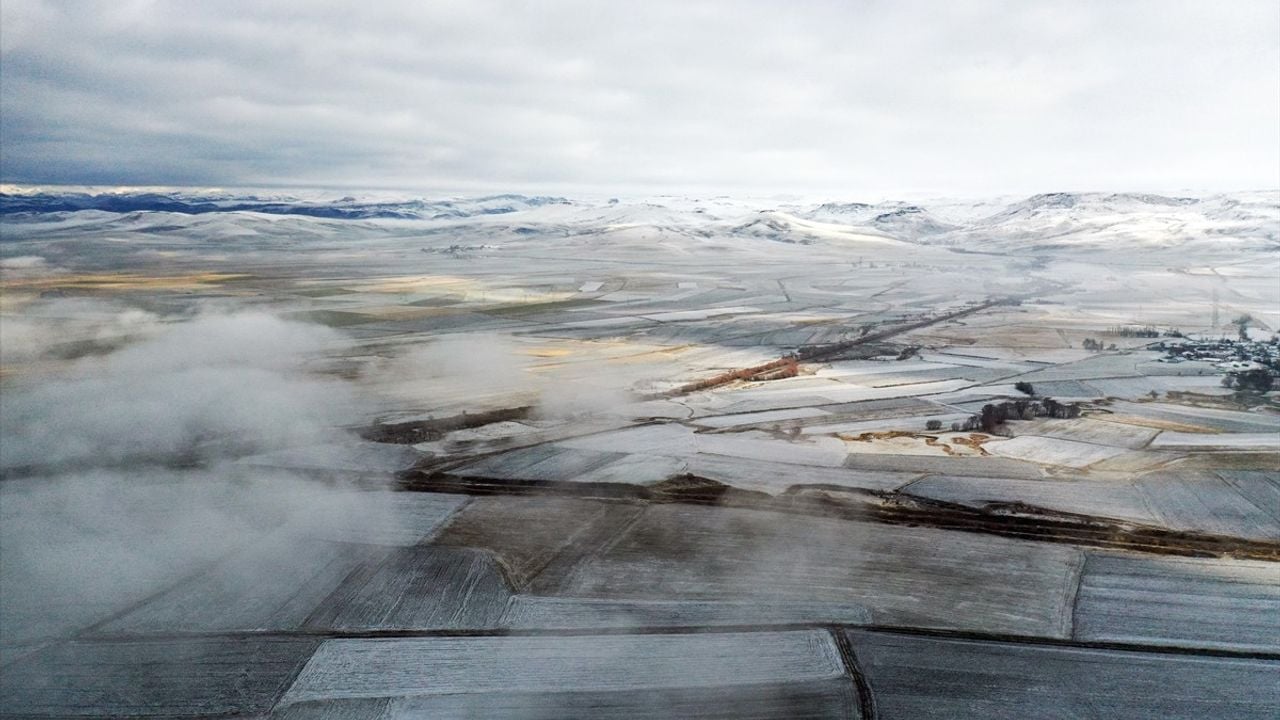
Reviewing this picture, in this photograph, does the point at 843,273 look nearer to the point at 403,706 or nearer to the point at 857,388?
the point at 857,388

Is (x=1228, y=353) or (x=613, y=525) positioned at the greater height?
(x=1228, y=353)

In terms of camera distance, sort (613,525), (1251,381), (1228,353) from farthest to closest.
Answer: (1228,353) → (1251,381) → (613,525)

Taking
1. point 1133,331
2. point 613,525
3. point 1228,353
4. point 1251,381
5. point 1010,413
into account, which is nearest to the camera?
point 613,525

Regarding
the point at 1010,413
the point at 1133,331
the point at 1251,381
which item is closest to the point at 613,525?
the point at 1010,413

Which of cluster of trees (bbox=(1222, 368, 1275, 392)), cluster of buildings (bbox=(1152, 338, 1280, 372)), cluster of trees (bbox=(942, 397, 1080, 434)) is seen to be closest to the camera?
cluster of trees (bbox=(942, 397, 1080, 434))

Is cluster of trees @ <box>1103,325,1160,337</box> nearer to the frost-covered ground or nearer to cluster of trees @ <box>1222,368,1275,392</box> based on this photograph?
the frost-covered ground

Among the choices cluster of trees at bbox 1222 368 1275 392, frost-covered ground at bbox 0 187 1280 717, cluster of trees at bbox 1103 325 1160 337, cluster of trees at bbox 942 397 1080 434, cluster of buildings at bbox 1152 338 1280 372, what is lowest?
frost-covered ground at bbox 0 187 1280 717

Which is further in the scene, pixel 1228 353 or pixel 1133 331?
pixel 1133 331

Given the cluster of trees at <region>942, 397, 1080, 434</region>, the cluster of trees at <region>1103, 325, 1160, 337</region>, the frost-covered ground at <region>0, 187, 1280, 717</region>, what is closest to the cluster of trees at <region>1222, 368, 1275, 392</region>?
the frost-covered ground at <region>0, 187, 1280, 717</region>

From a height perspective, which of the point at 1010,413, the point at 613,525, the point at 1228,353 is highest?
the point at 1228,353

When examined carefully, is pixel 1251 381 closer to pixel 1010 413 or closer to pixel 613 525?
pixel 1010 413

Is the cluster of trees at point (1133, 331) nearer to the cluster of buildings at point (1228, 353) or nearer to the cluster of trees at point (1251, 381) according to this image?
the cluster of buildings at point (1228, 353)
